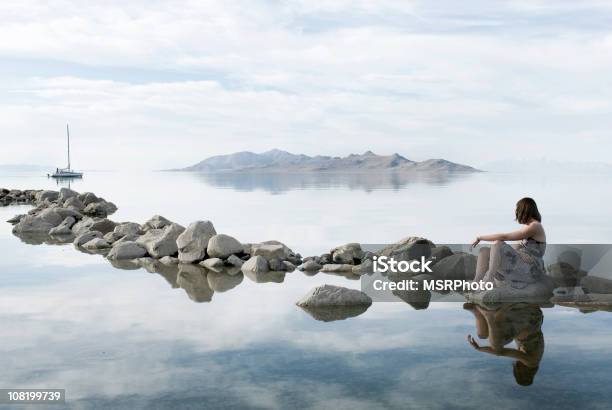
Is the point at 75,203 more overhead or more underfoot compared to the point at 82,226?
more underfoot

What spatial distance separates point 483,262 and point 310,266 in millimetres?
5363

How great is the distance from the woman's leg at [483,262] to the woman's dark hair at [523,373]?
12.3 feet

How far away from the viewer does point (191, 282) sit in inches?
553

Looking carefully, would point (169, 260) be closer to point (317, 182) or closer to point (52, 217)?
point (52, 217)

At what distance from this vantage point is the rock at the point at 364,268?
614 inches

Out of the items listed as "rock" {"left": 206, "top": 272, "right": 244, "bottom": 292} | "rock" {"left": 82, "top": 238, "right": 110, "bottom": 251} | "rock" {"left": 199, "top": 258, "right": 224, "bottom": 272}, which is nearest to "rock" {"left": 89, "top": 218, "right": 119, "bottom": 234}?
"rock" {"left": 82, "top": 238, "right": 110, "bottom": 251}

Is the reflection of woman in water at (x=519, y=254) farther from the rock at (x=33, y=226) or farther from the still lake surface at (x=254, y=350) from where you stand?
the rock at (x=33, y=226)

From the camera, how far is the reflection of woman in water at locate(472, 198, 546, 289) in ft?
36.6

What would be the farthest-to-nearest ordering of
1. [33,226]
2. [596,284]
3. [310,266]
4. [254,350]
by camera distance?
[33,226]
[310,266]
[596,284]
[254,350]

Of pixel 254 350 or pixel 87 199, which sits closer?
pixel 254 350

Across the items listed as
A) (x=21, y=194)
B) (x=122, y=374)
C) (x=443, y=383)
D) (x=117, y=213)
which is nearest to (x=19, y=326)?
(x=122, y=374)

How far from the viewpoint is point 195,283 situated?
45.7 feet

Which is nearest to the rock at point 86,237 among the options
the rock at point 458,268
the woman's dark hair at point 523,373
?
the rock at point 458,268

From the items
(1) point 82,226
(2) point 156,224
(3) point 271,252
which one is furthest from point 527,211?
(1) point 82,226
